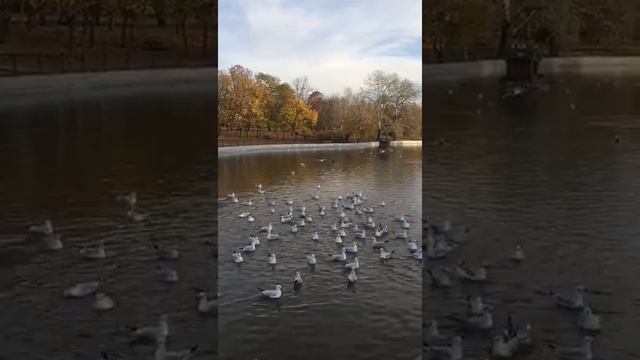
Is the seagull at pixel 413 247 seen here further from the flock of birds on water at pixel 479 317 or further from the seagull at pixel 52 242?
the seagull at pixel 52 242

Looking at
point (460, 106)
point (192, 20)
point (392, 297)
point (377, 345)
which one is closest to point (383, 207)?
point (392, 297)

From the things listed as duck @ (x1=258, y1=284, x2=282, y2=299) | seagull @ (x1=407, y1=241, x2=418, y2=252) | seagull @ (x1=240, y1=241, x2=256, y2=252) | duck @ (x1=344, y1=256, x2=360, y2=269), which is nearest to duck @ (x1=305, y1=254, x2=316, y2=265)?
duck @ (x1=344, y1=256, x2=360, y2=269)

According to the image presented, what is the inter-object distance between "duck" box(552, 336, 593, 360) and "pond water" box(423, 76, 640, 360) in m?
0.07

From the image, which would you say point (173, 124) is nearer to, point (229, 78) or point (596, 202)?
point (229, 78)

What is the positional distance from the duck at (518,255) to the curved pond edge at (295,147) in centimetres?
374

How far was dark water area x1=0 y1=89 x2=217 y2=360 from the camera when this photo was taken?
5.98m

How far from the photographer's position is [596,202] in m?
6.55

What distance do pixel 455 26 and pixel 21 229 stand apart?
15.9 feet

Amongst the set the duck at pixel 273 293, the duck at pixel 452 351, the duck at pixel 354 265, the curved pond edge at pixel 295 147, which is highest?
the curved pond edge at pixel 295 147

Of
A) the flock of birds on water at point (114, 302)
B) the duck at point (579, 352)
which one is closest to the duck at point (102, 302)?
the flock of birds on water at point (114, 302)

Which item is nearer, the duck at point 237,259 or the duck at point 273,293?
the duck at point 273,293

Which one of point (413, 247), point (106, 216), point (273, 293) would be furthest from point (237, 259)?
point (106, 216)

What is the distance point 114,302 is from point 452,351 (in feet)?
11.1

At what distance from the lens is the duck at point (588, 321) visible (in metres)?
6.10
